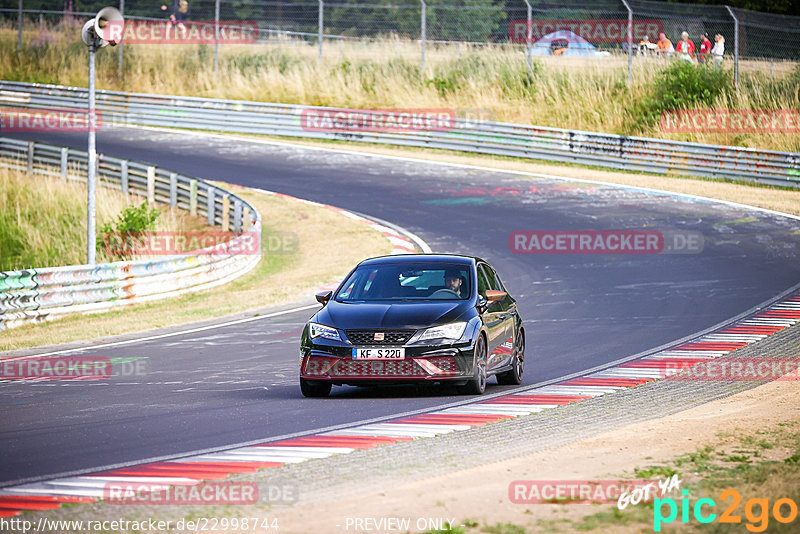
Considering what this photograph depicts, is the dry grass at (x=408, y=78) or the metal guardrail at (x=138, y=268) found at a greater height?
the dry grass at (x=408, y=78)

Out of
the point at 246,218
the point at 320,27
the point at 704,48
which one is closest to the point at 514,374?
Answer: the point at 246,218

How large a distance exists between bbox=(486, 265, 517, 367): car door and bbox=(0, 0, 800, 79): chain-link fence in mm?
24313

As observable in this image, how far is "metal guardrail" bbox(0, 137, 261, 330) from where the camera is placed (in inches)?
736

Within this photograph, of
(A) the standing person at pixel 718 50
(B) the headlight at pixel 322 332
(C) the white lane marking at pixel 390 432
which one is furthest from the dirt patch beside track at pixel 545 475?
(A) the standing person at pixel 718 50

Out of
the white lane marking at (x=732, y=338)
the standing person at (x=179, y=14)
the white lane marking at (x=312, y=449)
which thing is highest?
the standing person at (x=179, y=14)

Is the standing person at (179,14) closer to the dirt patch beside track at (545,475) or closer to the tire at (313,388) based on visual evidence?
the tire at (313,388)

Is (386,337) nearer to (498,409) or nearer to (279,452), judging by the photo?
(498,409)

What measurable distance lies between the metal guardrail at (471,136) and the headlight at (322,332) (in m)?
22.9

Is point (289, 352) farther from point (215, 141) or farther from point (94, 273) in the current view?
point (215, 141)

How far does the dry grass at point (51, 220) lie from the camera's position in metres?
26.8

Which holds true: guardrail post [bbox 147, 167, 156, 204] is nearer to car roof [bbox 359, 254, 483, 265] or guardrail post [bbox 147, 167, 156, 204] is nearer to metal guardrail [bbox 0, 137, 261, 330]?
metal guardrail [bbox 0, 137, 261, 330]

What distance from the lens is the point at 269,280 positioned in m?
23.3

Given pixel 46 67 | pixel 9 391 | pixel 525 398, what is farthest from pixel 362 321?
pixel 46 67

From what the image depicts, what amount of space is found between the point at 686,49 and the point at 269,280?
2075cm
